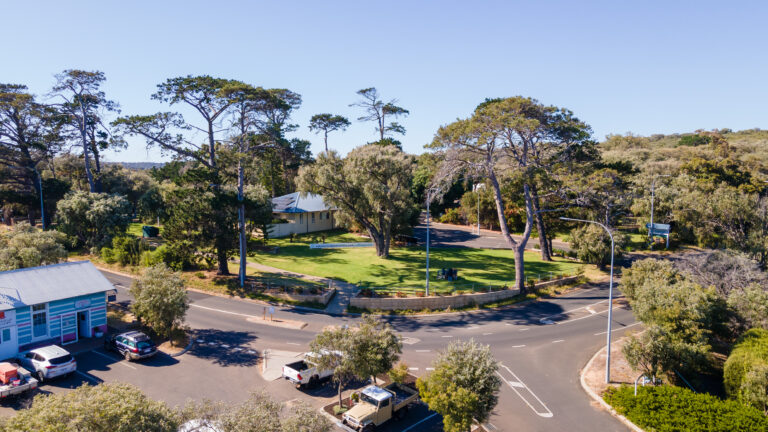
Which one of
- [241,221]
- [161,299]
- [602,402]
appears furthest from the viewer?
[241,221]

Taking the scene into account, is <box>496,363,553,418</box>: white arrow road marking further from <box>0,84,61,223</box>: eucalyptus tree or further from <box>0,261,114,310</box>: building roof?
<box>0,84,61,223</box>: eucalyptus tree

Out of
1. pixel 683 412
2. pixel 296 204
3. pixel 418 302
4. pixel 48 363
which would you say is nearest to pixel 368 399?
pixel 683 412

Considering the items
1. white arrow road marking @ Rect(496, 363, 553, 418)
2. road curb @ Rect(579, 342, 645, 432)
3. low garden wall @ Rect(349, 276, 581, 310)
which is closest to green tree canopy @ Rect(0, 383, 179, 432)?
white arrow road marking @ Rect(496, 363, 553, 418)

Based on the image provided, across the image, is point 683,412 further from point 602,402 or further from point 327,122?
point 327,122

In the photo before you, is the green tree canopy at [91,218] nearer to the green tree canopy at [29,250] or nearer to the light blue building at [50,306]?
the green tree canopy at [29,250]

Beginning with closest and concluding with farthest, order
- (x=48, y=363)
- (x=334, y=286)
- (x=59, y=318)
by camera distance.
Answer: (x=48, y=363) → (x=59, y=318) → (x=334, y=286)

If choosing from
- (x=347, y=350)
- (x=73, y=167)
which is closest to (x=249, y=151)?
(x=347, y=350)

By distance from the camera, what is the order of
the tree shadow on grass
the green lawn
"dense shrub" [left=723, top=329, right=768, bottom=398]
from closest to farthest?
"dense shrub" [left=723, top=329, right=768, bottom=398] → the tree shadow on grass → the green lawn
